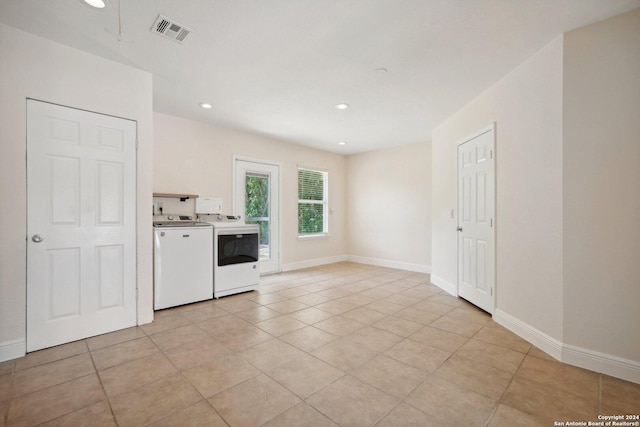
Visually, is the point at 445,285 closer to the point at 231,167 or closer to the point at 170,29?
the point at 231,167

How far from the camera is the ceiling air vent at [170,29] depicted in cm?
214

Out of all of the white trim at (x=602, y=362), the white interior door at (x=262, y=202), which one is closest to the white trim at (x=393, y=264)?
the white interior door at (x=262, y=202)

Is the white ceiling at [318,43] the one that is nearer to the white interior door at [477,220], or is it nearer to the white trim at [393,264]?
the white interior door at [477,220]

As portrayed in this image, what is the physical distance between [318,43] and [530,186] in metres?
2.27

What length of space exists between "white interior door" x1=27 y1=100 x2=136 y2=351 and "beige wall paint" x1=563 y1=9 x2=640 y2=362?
154 inches

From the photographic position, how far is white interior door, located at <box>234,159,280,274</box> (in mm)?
4953

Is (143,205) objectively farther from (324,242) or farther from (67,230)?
(324,242)

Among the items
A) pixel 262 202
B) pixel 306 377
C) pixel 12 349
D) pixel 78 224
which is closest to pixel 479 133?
pixel 306 377

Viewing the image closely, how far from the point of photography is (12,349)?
2225 mm

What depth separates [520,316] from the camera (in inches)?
106

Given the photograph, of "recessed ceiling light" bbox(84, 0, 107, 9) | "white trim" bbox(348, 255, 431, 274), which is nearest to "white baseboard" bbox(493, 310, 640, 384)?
"white trim" bbox(348, 255, 431, 274)

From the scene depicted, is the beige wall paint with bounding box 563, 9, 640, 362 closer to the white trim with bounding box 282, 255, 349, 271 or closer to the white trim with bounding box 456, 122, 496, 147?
the white trim with bounding box 456, 122, 496, 147

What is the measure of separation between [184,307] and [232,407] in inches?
84.5

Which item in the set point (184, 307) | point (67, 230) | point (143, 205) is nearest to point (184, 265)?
point (184, 307)
